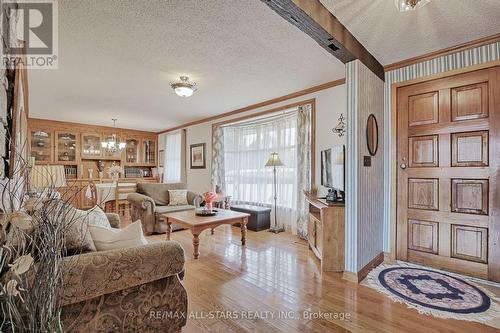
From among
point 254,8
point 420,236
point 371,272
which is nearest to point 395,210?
point 420,236

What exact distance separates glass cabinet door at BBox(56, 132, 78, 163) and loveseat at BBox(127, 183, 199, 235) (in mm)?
3198

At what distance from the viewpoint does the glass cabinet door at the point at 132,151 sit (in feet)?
24.3

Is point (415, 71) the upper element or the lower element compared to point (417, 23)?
lower

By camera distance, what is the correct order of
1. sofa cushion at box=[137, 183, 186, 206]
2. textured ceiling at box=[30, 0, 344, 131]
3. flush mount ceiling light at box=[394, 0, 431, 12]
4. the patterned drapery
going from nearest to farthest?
1. flush mount ceiling light at box=[394, 0, 431, 12]
2. textured ceiling at box=[30, 0, 344, 131]
3. the patterned drapery
4. sofa cushion at box=[137, 183, 186, 206]

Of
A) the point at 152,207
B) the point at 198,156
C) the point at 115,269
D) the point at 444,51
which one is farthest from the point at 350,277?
the point at 198,156

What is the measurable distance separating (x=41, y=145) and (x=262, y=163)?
5568mm

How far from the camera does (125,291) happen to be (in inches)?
54.5

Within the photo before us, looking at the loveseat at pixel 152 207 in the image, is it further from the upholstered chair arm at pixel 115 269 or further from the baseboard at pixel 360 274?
the baseboard at pixel 360 274

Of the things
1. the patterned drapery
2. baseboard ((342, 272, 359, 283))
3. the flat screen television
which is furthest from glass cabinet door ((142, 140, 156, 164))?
baseboard ((342, 272, 359, 283))

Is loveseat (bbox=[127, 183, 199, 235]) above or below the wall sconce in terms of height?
below

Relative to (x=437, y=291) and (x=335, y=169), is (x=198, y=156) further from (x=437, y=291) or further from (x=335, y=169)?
(x=437, y=291)

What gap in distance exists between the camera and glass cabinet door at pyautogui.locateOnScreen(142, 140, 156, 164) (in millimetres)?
7809

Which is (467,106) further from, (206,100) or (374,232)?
(206,100)

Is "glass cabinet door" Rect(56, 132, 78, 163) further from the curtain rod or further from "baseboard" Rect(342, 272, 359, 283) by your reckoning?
"baseboard" Rect(342, 272, 359, 283)
